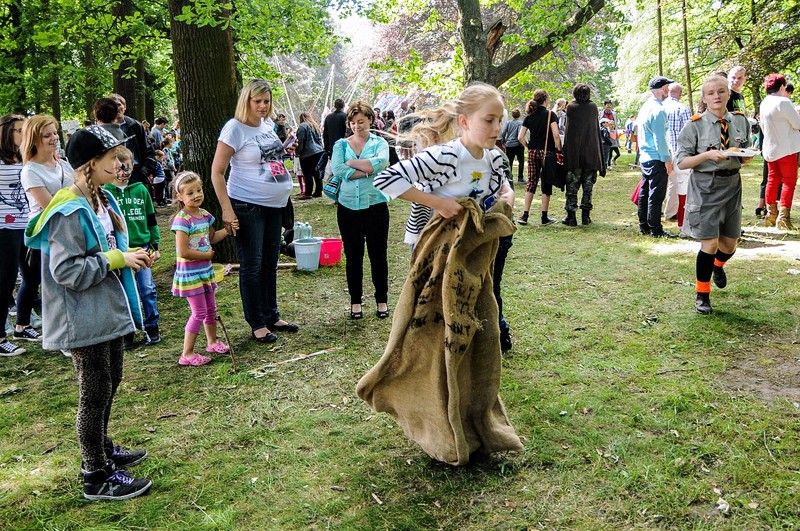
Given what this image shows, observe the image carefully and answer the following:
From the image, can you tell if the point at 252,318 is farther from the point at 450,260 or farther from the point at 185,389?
the point at 450,260

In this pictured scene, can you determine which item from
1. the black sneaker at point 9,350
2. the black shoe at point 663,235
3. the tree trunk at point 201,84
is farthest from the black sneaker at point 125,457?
the black shoe at point 663,235

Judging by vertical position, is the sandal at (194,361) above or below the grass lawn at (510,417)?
above

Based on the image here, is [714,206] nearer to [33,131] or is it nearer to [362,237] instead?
[362,237]

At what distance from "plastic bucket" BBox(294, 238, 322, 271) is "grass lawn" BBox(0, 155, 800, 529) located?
1478 millimetres

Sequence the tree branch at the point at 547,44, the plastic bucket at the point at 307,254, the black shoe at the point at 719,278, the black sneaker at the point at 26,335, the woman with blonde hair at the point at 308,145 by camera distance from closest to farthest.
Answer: the black sneaker at the point at 26,335 < the black shoe at the point at 719,278 < the plastic bucket at the point at 307,254 < the tree branch at the point at 547,44 < the woman with blonde hair at the point at 308,145

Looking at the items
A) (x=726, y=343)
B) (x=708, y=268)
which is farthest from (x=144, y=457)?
(x=708, y=268)

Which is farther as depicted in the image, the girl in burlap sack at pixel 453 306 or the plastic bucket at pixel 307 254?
the plastic bucket at pixel 307 254

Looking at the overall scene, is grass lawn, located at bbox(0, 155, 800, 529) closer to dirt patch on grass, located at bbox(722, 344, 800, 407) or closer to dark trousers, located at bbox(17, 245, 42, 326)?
dirt patch on grass, located at bbox(722, 344, 800, 407)

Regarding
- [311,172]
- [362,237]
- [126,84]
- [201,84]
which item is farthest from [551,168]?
[126,84]

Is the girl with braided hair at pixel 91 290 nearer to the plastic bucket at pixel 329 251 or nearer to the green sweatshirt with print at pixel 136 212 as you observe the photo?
the green sweatshirt with print at pixel 136 212

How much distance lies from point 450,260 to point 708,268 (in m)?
3.56

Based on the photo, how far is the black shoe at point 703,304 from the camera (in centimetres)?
560

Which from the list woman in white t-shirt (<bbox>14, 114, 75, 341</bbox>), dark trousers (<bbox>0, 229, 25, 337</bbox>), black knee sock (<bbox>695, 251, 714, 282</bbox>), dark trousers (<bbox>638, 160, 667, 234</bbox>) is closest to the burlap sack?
woman in white t-shirt (<bbox>14, 114, 75, 341</bbox>)

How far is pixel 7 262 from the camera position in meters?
5.43
